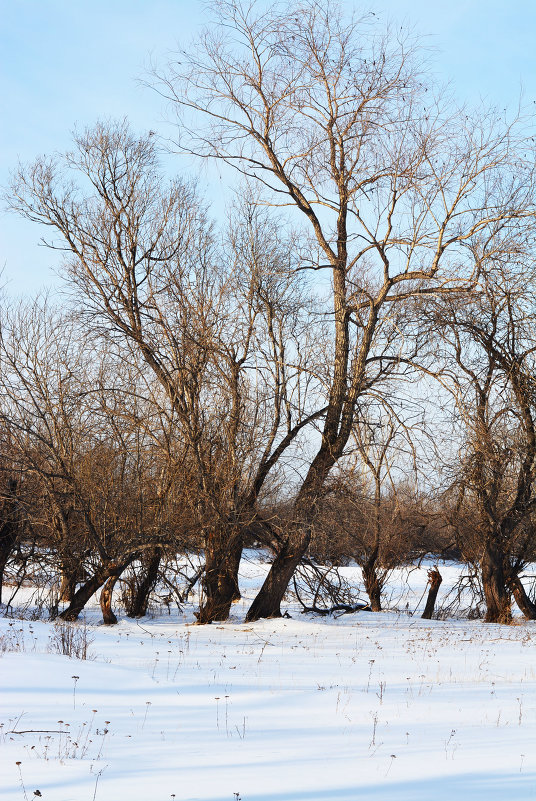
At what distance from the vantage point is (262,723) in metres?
6.54

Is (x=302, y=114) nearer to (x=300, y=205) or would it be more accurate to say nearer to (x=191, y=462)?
(x=300, y=205)

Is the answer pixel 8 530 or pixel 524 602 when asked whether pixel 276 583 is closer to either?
pixel 8 530

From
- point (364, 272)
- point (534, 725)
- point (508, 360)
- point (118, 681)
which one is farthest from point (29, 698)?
point (364, 272)

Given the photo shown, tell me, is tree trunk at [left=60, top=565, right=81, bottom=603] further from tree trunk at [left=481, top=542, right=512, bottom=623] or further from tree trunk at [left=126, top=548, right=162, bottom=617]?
tree trunk at [left=481, top=542, right=512, bottom=623]

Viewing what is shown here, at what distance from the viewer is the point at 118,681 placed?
8047 millimetres

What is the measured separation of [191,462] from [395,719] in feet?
32.6

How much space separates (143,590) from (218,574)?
3076 millimetres

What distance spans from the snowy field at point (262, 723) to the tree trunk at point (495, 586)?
20.2 ft

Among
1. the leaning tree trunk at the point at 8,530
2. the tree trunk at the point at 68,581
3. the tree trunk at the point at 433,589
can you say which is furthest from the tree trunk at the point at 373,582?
the leaning tree trunk at the point at 8,530

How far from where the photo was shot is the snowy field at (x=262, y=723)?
15.8ft

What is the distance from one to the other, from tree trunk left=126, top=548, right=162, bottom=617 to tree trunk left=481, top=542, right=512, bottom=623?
311 inches

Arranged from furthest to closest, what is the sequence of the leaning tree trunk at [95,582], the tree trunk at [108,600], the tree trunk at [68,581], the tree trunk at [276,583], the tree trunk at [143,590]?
the tree trunk at [143,590]
the tree trunk at [68,581]
the tree trunk at [276,583]
the tree trunk at [108,600]
the leaning tree trunk at [95,582]

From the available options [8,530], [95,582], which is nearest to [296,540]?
[95,582]

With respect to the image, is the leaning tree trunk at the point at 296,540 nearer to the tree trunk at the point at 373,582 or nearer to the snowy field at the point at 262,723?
the snowy field at the point at 262,723
